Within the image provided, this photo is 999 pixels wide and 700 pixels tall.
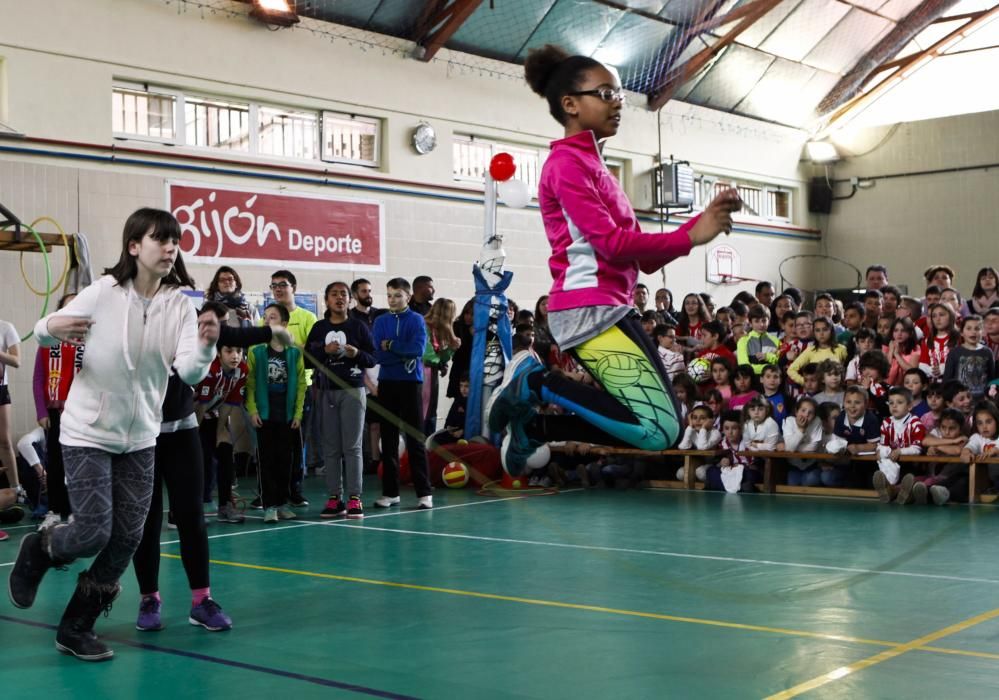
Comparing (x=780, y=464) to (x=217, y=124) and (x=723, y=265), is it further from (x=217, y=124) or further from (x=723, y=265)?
(x=723, y=265)

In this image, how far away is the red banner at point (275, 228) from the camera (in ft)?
40.0

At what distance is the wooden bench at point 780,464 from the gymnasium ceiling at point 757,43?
232 inches

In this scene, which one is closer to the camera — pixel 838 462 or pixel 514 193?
pixel 838 462

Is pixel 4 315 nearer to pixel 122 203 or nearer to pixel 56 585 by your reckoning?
pixel 122 203

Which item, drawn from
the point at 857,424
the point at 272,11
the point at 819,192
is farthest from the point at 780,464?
the point at 819,192

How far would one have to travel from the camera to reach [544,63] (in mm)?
3838

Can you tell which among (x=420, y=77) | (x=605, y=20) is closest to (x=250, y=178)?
(x=420, y=77)

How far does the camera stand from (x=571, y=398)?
3.68 metres

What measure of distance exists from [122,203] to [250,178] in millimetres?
1539

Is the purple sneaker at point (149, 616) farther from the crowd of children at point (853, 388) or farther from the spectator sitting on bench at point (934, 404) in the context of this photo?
the spectator sitting on bench at point (934, 404)

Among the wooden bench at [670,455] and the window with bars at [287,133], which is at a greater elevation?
the window with bars at [287,133]

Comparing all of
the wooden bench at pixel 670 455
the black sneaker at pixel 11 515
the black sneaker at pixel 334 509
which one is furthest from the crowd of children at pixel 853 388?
the black sneaker at pixel 11 515

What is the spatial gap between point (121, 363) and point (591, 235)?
1.76 m

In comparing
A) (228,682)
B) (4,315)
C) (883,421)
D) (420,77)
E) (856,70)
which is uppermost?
(856,70)
